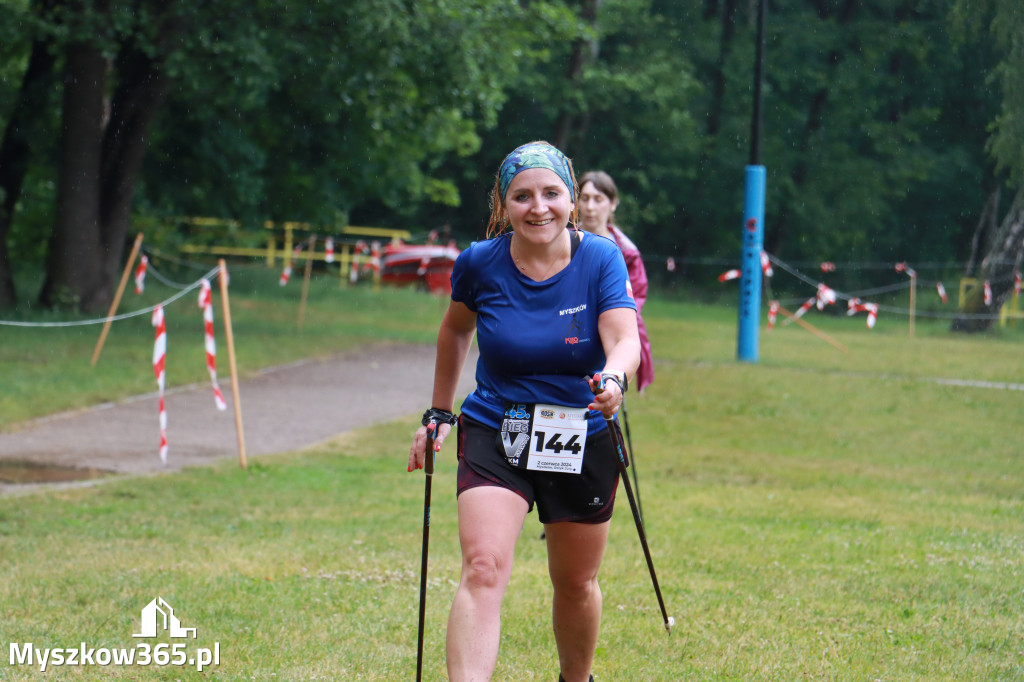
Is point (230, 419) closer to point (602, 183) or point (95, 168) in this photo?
point (602, 183)

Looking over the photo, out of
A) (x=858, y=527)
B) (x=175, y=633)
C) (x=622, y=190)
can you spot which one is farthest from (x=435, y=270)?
(x=175, y=633)

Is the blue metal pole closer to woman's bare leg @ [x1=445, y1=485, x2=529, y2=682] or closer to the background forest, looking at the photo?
the background forest

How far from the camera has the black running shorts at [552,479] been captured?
12.6ft

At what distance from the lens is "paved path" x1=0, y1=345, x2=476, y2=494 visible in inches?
418

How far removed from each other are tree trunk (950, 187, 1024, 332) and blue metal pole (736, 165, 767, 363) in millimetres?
12481

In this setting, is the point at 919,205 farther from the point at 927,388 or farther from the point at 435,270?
the point at 927,388

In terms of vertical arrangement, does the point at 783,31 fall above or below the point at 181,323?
above

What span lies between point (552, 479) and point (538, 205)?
33.5 inches

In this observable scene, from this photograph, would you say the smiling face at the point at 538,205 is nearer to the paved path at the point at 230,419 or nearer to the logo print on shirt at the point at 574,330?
the logo print on shirt at the point at 574,330

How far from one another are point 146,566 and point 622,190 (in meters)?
40.6

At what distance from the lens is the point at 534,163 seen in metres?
3.87

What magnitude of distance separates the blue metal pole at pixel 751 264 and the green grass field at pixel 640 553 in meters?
5.08

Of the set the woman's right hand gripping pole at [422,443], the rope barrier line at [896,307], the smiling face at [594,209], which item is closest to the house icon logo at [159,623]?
the woman's right hand gripping pole at [422,443]

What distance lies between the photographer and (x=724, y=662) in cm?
504
